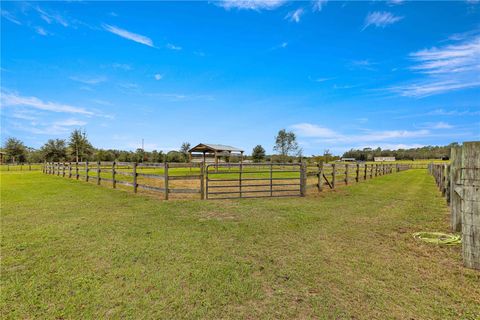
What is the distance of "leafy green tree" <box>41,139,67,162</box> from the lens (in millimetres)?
42344

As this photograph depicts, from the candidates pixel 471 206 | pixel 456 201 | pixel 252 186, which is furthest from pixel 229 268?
pixel 252 186

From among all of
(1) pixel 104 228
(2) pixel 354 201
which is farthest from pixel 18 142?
(2) pixel 354 201

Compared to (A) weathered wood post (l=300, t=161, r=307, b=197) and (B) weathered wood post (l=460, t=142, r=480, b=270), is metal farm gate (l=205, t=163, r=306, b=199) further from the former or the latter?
(B) weathered wood post (l=460, t=142, r=480, b=270)

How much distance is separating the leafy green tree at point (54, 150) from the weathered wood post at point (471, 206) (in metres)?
53.1

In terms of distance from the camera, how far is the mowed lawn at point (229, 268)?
2.36m

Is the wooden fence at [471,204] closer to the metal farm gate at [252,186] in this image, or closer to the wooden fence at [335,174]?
the metal farm gate at [252,186]

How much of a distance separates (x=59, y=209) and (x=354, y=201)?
30.1ft

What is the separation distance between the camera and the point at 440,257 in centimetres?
363

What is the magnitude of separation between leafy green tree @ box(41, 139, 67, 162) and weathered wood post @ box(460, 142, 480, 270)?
174ft

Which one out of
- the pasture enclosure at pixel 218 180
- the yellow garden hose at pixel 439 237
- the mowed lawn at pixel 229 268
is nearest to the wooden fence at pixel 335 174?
the pasture enclosure at pixel 218 180

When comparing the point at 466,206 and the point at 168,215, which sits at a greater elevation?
the point at 466,206

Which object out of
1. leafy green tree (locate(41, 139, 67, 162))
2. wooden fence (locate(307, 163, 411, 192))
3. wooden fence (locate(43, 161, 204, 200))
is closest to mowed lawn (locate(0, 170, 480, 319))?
wooden fence (locate(43, 161, 204, 200))

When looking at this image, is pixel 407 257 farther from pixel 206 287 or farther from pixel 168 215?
pixel 168 215

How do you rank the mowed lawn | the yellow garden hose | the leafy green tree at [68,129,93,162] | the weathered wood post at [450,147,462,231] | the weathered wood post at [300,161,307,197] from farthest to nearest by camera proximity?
the leafy green tree at [68,129,93,162]
the weathered wood post at [300,161,307,197]
the weathered wood post at [450,147,462,231]
the yellow garden hose
the mowed lawn
